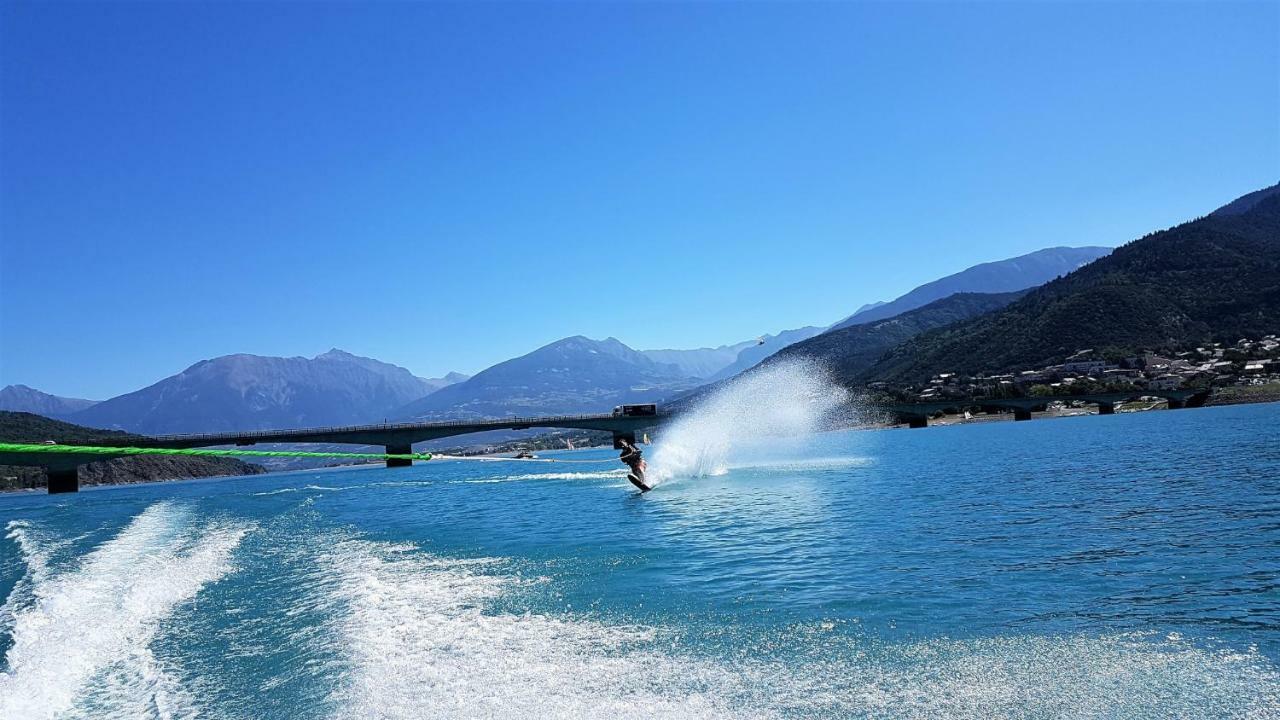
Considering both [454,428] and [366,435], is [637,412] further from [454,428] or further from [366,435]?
[366,435]

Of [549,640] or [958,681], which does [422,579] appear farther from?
[958,681]

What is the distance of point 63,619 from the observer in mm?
14969

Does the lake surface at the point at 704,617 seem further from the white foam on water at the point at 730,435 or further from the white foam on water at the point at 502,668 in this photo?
the white foam on water at the point at 730,435

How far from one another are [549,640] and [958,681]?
232 inches

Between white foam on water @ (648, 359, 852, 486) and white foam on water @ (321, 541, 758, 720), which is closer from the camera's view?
white foam on water @ (321, 541, 758, 720)

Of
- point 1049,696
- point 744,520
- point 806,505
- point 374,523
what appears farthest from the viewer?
point 374,523

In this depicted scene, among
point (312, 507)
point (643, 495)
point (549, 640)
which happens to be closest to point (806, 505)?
point (643, 495)

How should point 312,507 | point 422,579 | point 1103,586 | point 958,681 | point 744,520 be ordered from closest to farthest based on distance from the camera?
point 958,681 → point 1103,586 → point 422,579 → point 744,520 → point 312,507

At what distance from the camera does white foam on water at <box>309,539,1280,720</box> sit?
812 cm

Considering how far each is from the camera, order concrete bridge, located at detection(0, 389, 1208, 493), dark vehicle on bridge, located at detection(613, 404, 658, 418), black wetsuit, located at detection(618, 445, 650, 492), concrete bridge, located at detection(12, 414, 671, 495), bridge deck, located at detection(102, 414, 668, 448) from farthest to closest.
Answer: dark vehicle on bridge, located at detection(613, 404, 658, 418), bridge deck, located at detection(102, 414, 668, 448), concrete bridge, located at detection(0, 389, 1208, 493), concrete bridge, located at detection(12, 414, 671, 495), black wetsuit, located at detection(618, 445, 650, 492)

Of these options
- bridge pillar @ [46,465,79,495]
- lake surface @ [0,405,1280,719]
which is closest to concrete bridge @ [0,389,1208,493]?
bridge pillar @ [46,465,79,495]

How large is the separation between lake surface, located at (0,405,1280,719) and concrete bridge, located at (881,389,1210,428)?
13486 centimetres

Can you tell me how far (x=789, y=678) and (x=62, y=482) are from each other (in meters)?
136

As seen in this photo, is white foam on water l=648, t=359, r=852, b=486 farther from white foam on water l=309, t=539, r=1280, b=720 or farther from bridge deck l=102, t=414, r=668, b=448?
white foam on water l=309, t=539, r=1280, b=720
